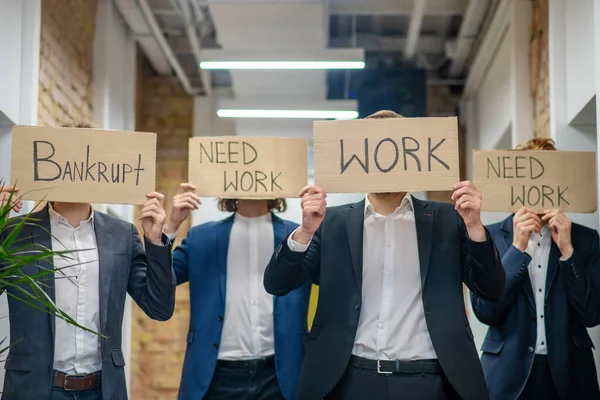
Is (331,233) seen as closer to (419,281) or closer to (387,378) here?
(419,281)

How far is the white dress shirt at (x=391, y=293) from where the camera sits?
2633mm

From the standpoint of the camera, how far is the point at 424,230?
2.76 m

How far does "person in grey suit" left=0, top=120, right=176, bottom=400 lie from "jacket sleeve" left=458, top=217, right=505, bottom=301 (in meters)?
0.97

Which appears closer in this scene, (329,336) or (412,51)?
(329,336)

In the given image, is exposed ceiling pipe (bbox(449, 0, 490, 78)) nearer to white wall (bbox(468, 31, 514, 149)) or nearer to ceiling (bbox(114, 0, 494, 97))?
ceiling (bbox(114, 0, 494, 97))

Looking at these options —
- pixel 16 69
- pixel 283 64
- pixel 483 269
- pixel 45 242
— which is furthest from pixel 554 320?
pixel 283 64

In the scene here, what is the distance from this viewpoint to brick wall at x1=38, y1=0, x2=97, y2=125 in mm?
4898

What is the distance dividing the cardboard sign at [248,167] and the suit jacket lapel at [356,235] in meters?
0.51

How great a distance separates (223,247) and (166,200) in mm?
4622

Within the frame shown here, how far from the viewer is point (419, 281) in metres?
2.71

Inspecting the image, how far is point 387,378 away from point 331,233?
1.69 ft

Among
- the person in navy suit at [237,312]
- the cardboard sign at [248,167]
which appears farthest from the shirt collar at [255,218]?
the cardboard sign at [248,167]

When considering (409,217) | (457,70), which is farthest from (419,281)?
(457,70)

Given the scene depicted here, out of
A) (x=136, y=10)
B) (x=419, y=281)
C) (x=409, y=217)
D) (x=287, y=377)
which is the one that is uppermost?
(x=136, y=10)
